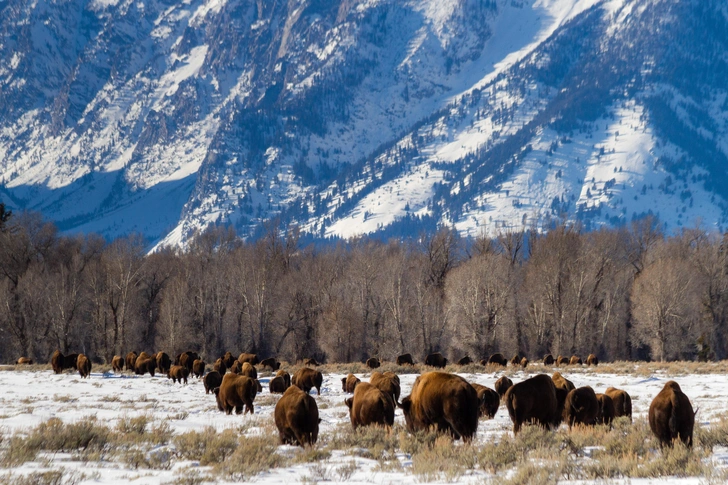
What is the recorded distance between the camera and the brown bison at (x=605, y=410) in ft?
43.5

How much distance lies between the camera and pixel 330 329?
58.1 meters

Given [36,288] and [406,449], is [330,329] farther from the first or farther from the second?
[406,449]

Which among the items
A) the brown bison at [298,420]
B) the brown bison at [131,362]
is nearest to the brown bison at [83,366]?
the brown bison at [131,362]

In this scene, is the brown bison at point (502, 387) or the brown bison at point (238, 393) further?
the brown bison at point (502, 387)

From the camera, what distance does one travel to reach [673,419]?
370 inches

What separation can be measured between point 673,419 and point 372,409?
5479 mm

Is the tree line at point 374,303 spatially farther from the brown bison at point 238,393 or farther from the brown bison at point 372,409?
the brown bison at point 372,409

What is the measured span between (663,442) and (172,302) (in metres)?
56.0

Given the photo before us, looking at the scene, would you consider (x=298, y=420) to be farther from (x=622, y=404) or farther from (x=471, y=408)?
(x=622, y=404)

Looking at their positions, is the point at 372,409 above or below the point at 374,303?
below

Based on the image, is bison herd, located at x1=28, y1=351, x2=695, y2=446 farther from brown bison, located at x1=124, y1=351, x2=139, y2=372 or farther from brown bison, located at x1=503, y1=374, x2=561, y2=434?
brown bison, located at x1=124, y1=351, x2=139, y2=372

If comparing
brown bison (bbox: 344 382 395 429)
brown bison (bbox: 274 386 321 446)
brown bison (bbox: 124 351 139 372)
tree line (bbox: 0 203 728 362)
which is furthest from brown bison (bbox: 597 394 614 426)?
tree line (bbox: 0 203 728 362)

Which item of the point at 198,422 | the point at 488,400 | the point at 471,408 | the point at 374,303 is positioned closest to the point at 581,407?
the point at 488,400

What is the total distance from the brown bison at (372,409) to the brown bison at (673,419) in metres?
4.88
